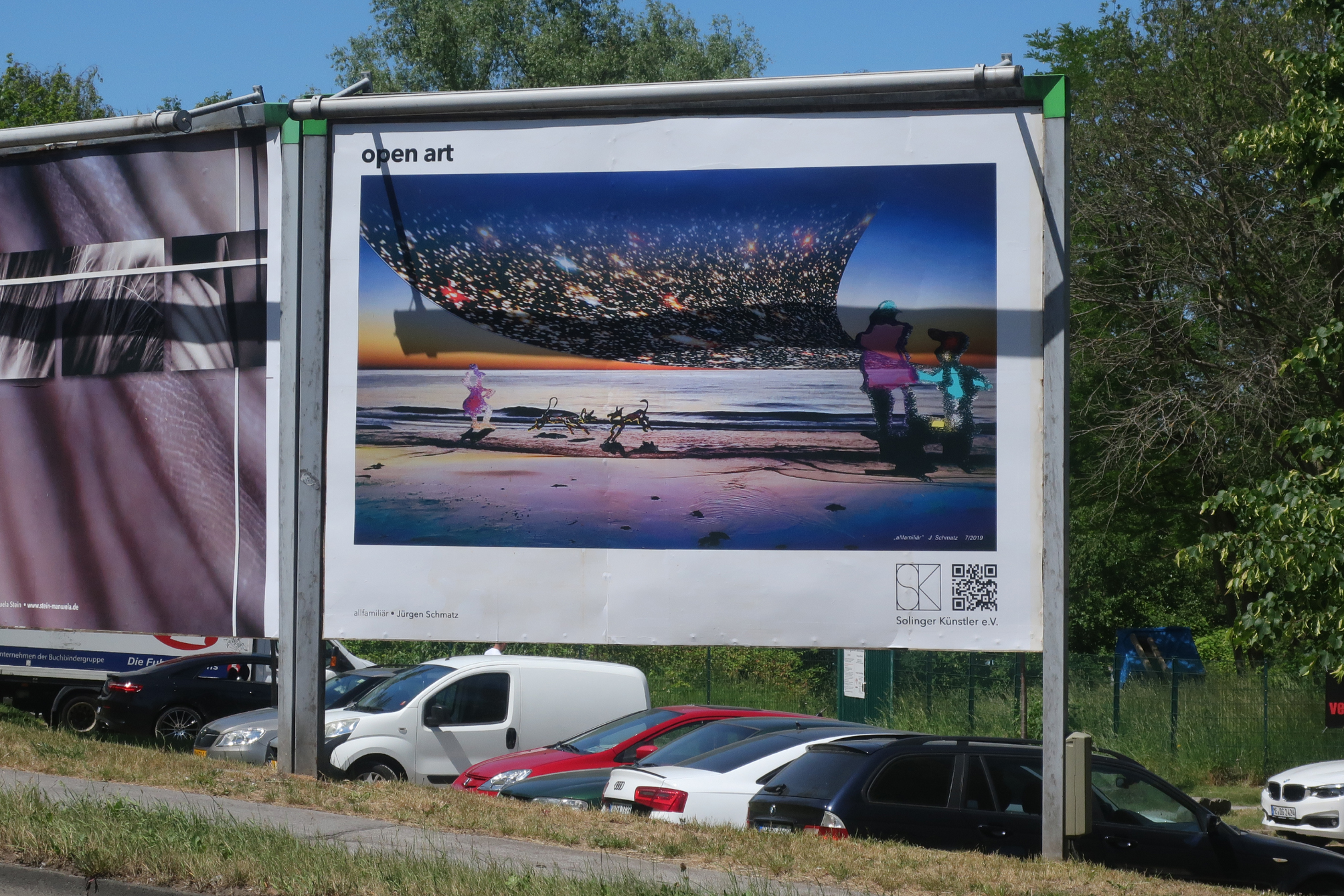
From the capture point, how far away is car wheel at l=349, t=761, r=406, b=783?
14242mm

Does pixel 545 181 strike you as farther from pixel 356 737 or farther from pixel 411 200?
pixel 356 737

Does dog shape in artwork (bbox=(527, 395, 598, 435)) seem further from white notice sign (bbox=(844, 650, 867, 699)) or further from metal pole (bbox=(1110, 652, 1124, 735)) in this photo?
metal pole (bbox=(1110, 652, 1124, 735))

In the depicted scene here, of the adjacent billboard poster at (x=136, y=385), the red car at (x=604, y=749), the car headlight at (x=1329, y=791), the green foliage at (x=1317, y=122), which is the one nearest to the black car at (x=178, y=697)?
the red car at (x=604, y=749)

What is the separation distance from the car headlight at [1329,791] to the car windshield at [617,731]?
8.48m

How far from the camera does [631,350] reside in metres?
9.16

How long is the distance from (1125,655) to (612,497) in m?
18.9

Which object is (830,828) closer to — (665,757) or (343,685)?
(665,757)

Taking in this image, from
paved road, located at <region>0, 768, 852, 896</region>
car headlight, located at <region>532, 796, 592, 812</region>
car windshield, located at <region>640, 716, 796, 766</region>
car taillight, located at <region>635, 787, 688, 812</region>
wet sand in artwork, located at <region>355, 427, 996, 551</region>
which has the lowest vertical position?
car headlight, located at <region>532, 796, 592, 812</region>

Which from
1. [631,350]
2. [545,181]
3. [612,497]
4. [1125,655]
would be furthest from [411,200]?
[1125,655]

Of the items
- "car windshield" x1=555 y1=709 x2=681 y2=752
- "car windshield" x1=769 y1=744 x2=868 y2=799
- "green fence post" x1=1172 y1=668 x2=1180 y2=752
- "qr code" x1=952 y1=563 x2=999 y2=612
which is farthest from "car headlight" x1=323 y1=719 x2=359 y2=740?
"green fence post" x1=1172 y1=668 x2=1180 y2=752

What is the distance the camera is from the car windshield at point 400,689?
14.9m

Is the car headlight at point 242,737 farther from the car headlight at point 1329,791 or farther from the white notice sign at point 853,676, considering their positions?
the car headlight at point 1329,791

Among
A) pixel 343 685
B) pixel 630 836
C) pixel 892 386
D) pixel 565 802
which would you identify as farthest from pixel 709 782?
pixel 343 685

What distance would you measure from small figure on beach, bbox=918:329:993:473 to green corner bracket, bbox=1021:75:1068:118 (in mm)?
1542
